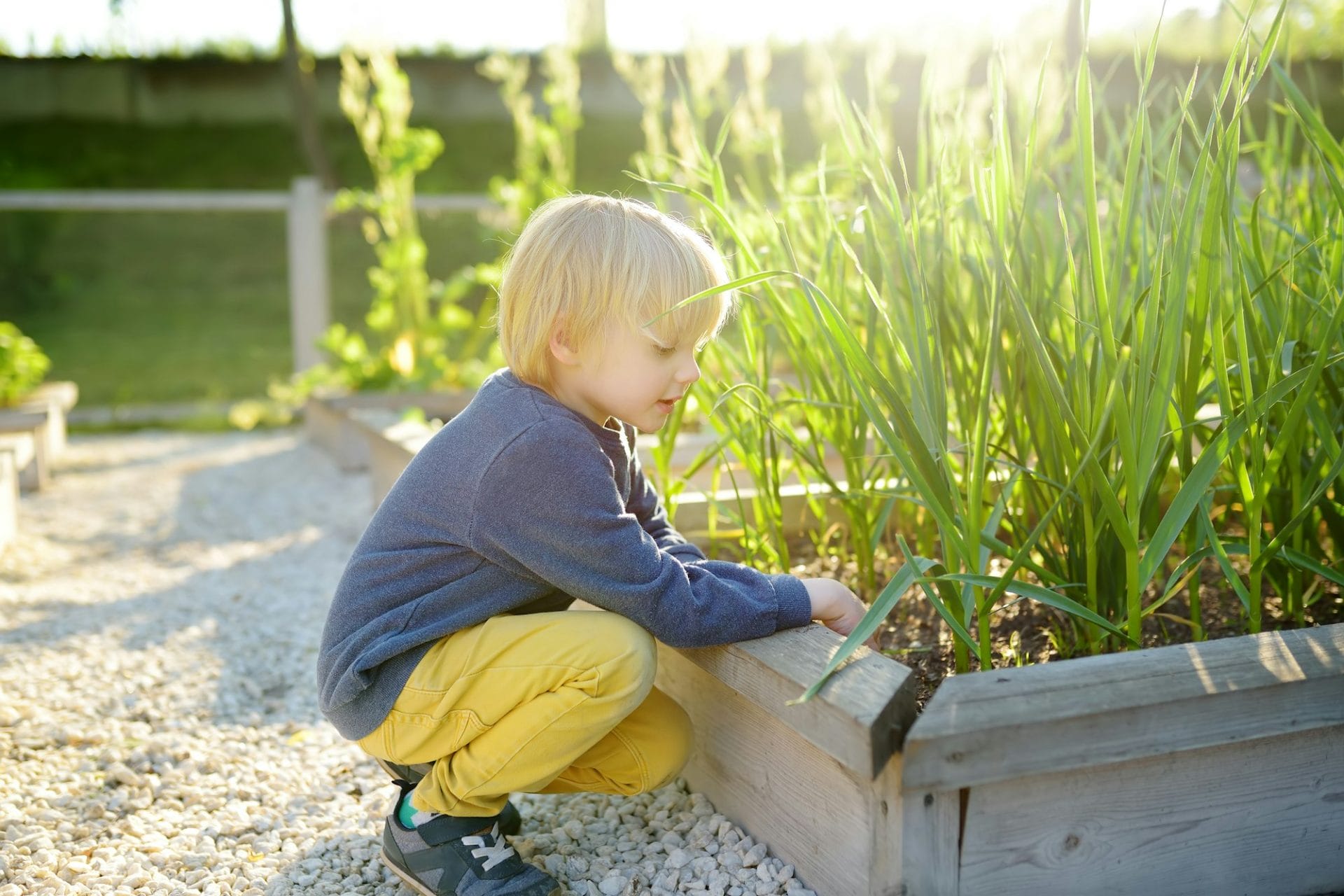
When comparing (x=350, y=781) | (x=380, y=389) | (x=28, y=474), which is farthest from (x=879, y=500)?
(x=28, y=474)

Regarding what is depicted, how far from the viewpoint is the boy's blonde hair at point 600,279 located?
126cm

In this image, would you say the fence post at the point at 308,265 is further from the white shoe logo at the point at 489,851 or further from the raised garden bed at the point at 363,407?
the white shoe logo at the point at 489,851

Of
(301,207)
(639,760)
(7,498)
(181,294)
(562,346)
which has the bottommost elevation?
(181,294)

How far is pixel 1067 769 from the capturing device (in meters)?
1.08

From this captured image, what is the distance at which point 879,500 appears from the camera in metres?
1.88

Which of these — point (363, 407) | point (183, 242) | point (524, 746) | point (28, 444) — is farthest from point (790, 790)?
point (183, 242)

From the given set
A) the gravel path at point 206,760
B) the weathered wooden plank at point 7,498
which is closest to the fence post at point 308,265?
the weathered wooden plank at point 7,498

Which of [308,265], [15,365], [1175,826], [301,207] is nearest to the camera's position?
[1175,826]

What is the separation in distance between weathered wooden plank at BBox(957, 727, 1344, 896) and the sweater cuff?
0.28 metres

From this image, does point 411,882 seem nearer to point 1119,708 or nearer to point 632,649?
point 632,649

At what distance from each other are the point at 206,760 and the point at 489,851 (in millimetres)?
625

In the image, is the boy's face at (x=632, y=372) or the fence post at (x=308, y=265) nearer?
the boy's face at (x=632, y=372)

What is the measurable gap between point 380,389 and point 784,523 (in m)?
2.76

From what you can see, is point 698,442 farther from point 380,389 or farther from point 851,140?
point 380,389
